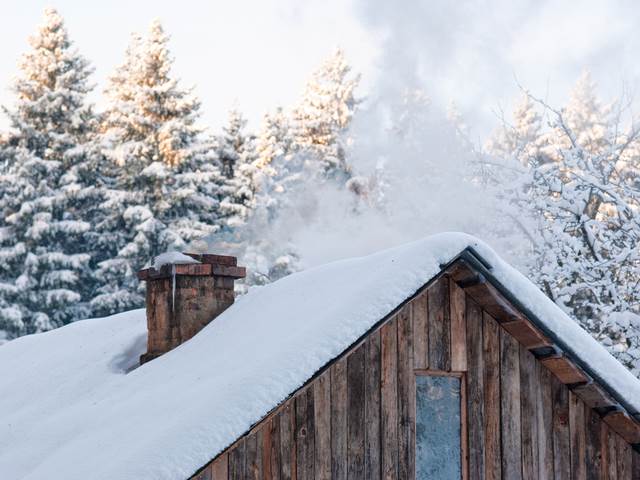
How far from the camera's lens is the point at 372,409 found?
28.0 ft

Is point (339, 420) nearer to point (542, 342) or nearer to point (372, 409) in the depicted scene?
point (372, 409)

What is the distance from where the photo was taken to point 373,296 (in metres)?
7.89

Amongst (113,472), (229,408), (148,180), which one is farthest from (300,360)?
(148,180)

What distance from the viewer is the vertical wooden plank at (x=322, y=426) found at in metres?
8.20

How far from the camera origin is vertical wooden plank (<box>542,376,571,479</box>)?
902 centimetres

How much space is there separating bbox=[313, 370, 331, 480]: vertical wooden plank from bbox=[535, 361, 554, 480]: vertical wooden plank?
191 centimetres

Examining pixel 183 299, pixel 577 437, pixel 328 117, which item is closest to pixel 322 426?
pixel 577 437

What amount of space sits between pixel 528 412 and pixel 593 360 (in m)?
0.78

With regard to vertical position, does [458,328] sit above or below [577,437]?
above

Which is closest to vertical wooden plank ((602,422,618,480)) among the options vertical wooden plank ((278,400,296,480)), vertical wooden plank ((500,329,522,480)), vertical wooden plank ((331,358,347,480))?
vertical wooden plank ((500,329,522,480))

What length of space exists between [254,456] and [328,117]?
41.9 meters

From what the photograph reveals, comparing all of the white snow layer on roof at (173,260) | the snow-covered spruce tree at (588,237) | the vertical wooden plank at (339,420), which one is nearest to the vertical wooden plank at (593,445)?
the vertical wooden plank at (339,420)

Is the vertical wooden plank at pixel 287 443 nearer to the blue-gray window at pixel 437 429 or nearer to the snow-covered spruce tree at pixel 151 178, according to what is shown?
→ the blue-gray window at pixel 437 429

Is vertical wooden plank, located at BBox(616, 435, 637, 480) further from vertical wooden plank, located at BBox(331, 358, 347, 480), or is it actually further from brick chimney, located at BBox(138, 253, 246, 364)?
brick chimney, located at BBox(138, 253, 246, 364)
